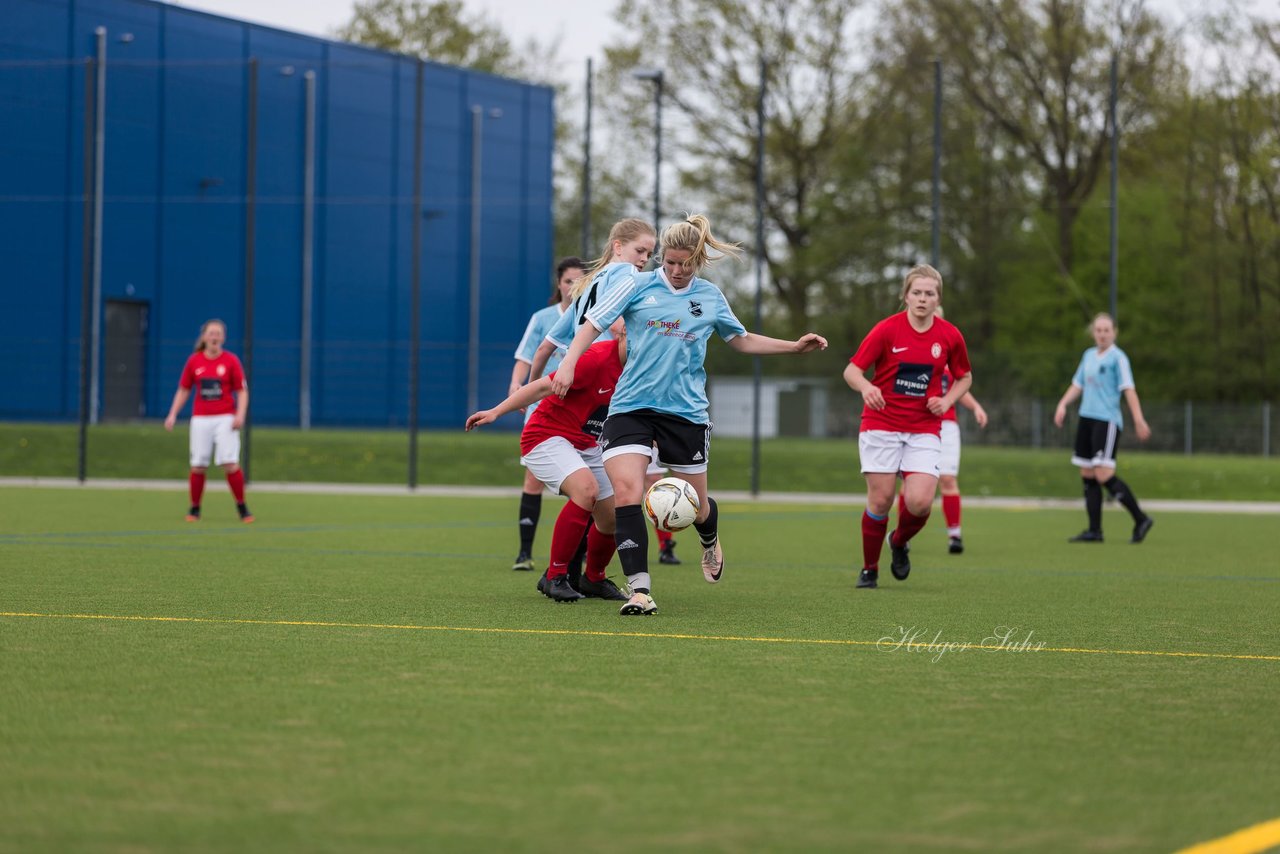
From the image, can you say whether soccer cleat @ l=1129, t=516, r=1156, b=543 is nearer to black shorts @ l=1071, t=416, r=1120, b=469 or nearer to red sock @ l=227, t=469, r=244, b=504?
black shorts @ l=1071, t=416, r=1120, b=469

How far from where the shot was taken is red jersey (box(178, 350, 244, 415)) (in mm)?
14812

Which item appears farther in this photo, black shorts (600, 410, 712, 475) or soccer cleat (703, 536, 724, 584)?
soccer cleat (703, 536, 724, 584)

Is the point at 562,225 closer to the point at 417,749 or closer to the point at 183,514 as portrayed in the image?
the point at 183,514

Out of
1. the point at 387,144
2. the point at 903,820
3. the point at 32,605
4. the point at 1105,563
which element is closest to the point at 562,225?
the point at 387,144

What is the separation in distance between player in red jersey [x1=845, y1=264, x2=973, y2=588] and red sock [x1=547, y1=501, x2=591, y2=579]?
1904 mm

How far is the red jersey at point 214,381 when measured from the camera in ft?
48.6

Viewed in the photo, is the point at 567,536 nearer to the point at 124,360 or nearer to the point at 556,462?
the point at 556,462

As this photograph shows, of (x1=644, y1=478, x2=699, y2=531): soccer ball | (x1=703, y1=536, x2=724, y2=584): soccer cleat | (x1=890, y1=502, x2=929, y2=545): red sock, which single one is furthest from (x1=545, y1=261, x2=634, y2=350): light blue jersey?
(x1=890, y1=502, x2=929, y2=545): red sock

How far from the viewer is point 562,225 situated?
54969 mm

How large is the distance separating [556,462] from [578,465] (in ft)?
0.38

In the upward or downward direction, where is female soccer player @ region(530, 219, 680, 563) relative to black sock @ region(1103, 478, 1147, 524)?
upward

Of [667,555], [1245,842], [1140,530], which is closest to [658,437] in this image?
[667,555]

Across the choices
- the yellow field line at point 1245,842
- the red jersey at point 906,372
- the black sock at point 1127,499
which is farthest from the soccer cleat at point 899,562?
the yellow field line at point 1245,842

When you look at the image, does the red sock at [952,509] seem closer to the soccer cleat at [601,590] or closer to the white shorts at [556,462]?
the soccer cleat at [601,590]
